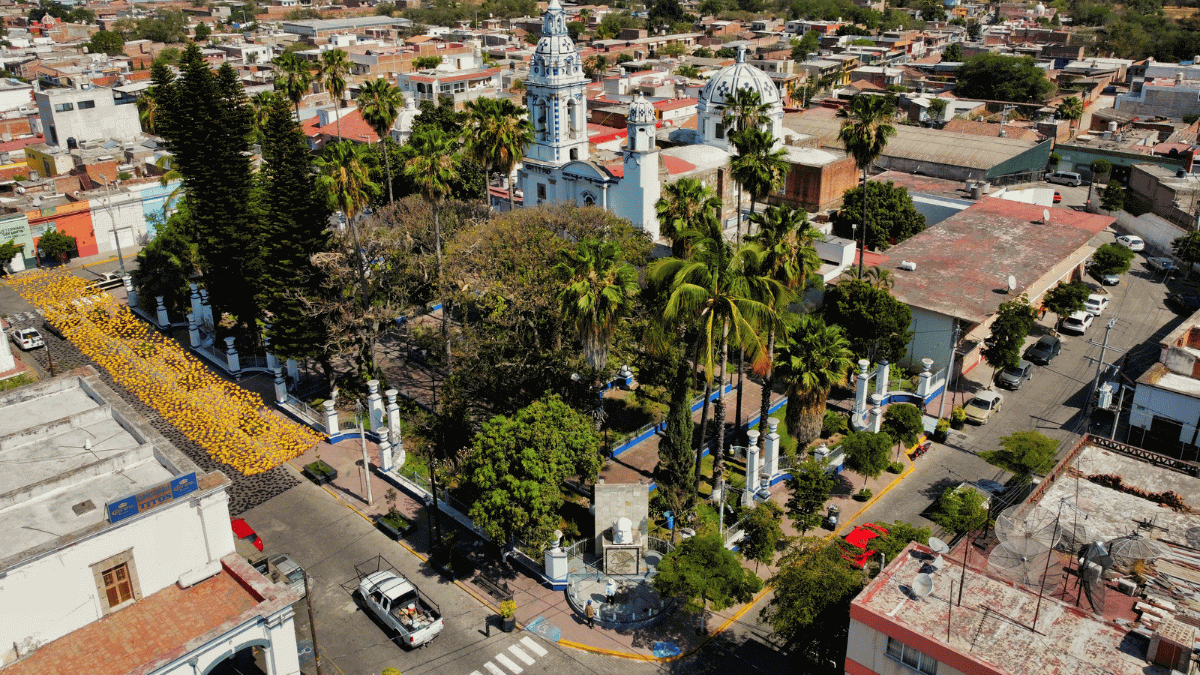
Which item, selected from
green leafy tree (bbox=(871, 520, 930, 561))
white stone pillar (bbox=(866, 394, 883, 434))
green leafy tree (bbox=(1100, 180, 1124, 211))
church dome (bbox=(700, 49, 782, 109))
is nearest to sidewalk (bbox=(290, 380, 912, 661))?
white stone pillar (bbox=(866, 394, 883, 434))

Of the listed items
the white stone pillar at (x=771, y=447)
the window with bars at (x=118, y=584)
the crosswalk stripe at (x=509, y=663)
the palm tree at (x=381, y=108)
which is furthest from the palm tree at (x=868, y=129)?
the window with bars at (x=118, y=584)

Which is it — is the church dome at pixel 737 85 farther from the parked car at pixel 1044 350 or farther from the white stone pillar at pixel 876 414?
the white stone pillar at pixel 876 414

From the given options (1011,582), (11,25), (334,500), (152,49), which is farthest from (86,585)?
(11,25)

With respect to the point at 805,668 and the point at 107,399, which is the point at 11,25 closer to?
the point at 107,399

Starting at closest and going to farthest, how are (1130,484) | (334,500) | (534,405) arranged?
(1130,484), (534,405), (334,500)

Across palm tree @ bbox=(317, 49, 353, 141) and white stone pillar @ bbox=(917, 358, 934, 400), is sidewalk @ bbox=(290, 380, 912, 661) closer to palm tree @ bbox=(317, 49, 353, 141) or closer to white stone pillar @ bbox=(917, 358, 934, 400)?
white stone pillar @ bbox=(917, 358, 934, 400)

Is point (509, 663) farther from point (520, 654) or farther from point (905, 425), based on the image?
point (905, 425)
